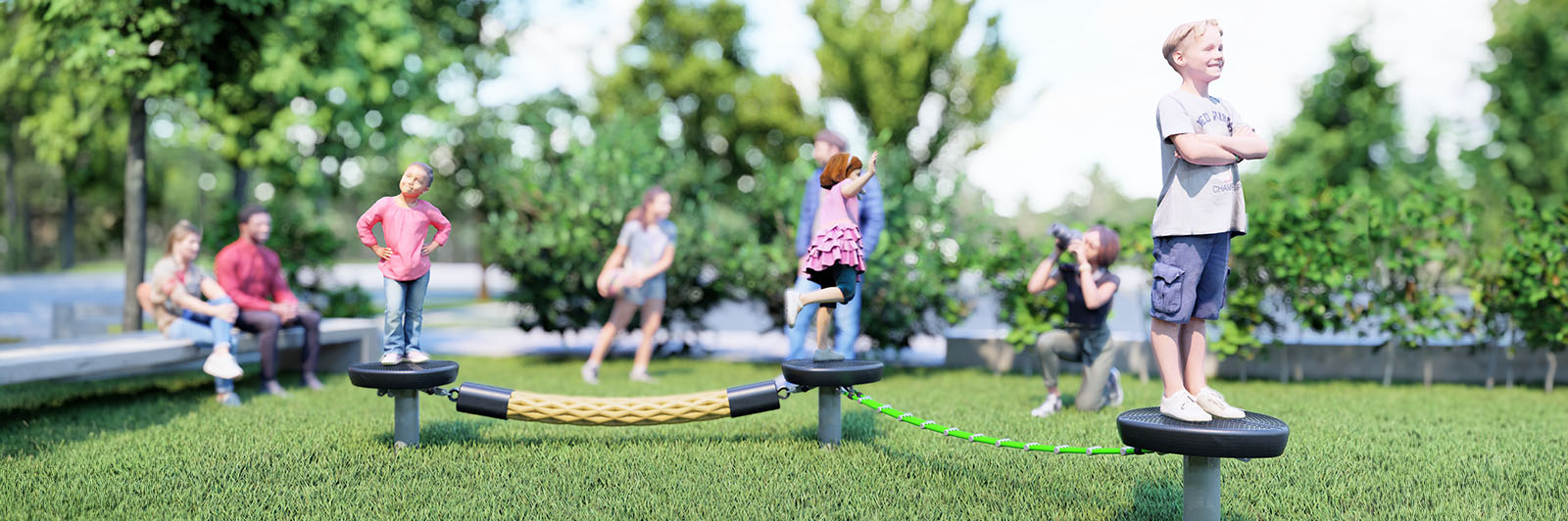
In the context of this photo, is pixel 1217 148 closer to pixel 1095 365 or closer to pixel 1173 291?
pixel 1173 291

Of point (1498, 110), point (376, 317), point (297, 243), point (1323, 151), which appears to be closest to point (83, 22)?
point (297, 243)

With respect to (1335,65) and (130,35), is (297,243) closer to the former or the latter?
(130,35)

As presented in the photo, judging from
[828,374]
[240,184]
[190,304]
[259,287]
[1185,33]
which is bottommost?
[828,374]

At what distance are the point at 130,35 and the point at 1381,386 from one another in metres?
11.9

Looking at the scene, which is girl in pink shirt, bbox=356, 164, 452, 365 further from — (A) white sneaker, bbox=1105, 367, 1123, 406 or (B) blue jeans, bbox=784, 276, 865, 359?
(A) white sneaker, bbox=1105, 367, 1123, 406

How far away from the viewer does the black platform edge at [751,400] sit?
512 cm

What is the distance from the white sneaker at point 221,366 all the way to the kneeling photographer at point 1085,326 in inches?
221

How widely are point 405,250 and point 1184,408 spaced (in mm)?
3766

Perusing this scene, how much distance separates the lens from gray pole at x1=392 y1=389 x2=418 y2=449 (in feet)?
16.9

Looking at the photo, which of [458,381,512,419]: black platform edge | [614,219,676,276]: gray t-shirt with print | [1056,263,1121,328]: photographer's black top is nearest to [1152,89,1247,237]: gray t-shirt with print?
[1056,263,1121,328]: photographer's black top

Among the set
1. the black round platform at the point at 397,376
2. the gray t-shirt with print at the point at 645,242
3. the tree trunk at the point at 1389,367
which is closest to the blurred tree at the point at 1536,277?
the tree trunk at the point at 1389,367

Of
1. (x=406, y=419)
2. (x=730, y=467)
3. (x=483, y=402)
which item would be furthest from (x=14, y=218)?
(x=730, y=467)

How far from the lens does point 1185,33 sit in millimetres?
3711

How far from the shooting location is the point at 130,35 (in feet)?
29.0
